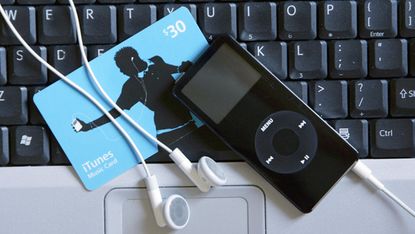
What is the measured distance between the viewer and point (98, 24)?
1.64 feet

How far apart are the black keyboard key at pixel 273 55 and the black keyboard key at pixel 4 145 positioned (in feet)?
0.95

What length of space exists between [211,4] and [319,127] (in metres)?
0.18

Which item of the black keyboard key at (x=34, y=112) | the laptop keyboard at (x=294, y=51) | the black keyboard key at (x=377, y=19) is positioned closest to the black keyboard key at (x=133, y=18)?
the laptop keyboard at (x=294, y=51)

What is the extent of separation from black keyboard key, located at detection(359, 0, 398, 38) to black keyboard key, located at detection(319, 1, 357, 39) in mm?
11

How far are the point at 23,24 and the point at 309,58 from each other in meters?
0.32

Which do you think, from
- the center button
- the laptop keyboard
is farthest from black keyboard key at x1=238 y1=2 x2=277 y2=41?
the center button

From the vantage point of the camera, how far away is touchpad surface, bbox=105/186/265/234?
1.67ft

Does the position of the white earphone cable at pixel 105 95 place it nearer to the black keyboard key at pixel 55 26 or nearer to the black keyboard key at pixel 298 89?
the black keyboard key at pixel 55 26

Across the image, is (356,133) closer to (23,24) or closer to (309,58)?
(309,58)

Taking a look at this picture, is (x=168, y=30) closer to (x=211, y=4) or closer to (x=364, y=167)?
(x=211, y=4)

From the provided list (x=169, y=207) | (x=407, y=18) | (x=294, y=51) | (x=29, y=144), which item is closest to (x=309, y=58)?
(x=294, y=51)

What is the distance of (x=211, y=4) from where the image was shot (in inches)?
19.6

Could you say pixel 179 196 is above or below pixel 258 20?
below

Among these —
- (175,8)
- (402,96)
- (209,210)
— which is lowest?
(209,210)
